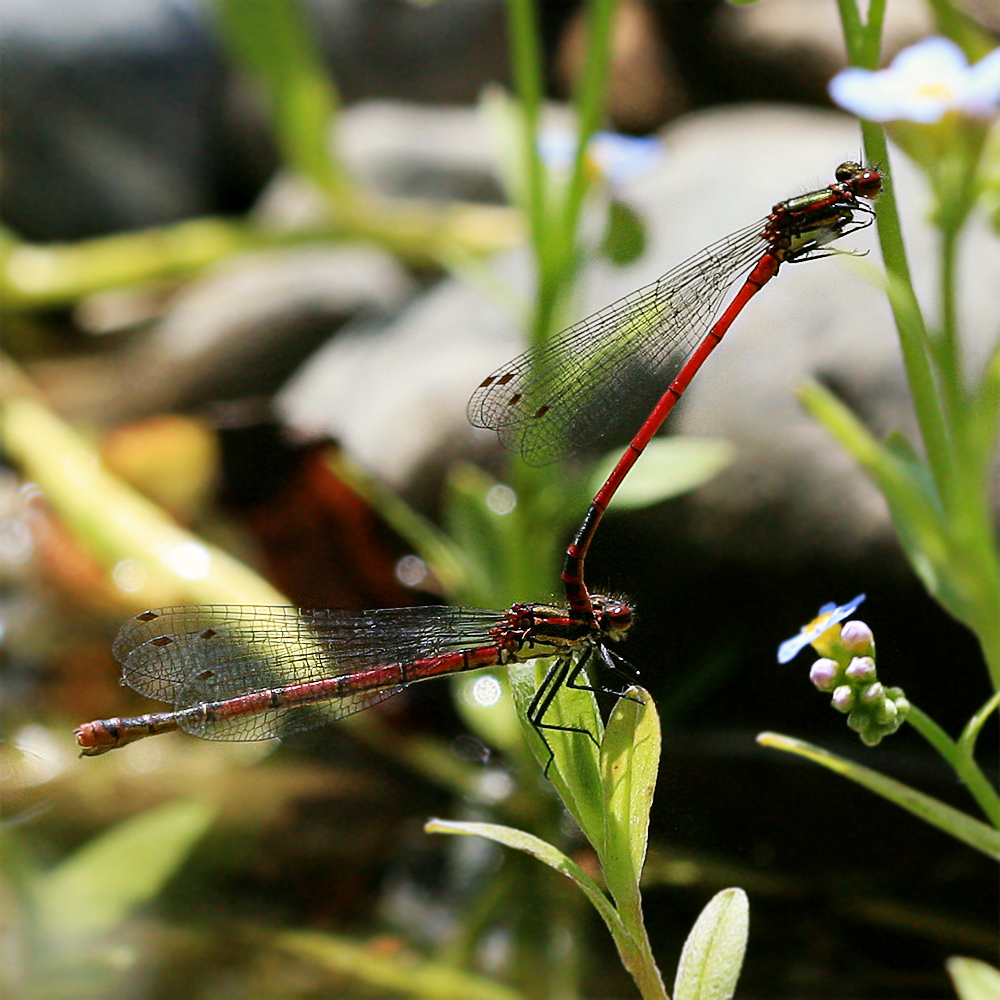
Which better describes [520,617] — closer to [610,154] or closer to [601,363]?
[601,363]

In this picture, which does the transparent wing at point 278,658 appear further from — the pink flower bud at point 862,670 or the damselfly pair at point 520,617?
the pink flower bud at point 862,670

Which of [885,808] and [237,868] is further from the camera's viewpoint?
[237,868]

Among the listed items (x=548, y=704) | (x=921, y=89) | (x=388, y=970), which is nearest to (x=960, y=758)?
(x=548, y=704)

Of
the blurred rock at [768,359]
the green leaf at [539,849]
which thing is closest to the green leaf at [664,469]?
the blurred rock at [768,359]

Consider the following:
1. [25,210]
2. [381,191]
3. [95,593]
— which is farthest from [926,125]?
[25,210]

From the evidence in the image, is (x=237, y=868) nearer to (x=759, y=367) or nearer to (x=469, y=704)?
(x=469, y=704)
